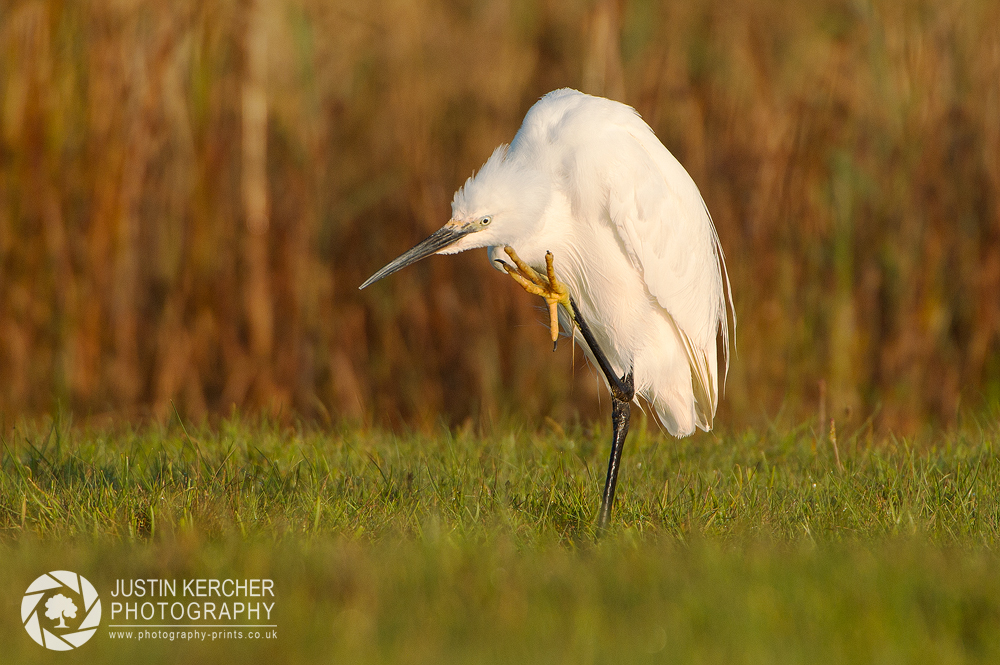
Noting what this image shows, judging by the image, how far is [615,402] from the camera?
160 inches

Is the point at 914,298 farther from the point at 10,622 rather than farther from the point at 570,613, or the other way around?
the point at 10,622

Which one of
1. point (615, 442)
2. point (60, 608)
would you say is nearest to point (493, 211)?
point (615, 442)

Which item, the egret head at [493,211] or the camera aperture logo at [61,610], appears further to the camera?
the egret head at [493,211]

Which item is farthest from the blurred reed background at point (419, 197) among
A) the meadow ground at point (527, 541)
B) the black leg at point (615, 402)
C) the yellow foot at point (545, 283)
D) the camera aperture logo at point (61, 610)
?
the camera aperture logo at point (61, 610)

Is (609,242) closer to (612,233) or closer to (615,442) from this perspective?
(612,233)

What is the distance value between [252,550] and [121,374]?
332cm

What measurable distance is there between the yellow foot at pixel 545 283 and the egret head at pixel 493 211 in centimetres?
8

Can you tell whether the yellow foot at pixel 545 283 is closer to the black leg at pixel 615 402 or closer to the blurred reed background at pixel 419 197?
the black leg at pixel 615 402

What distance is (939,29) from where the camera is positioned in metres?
5.72

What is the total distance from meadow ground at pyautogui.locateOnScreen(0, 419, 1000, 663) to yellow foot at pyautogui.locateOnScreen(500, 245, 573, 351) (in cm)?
59

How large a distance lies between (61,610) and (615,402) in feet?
7.43

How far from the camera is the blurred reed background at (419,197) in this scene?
540 centimetres

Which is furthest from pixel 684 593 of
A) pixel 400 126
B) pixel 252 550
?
pixel 400 126

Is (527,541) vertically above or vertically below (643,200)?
below
